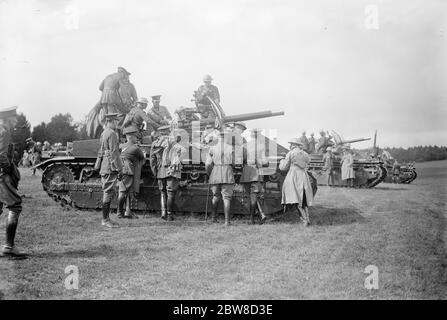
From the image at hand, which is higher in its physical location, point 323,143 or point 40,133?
point 40,133

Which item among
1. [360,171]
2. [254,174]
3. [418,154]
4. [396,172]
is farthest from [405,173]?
[254,174]

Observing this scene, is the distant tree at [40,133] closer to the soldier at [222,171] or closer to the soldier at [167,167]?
the soldier at [167,167]

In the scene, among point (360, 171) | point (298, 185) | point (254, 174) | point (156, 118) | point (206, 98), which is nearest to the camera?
point (298, 185)

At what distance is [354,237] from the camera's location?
283 inches

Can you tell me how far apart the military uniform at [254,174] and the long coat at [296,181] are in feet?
1.78

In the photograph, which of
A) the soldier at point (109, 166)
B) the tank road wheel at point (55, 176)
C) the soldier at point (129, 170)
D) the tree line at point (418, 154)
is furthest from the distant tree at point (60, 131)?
the soldier at point (109, 166)

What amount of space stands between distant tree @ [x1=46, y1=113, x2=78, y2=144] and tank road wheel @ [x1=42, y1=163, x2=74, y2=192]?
4581 cm

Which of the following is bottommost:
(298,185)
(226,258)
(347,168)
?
(226,258)

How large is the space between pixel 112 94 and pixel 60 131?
163ft

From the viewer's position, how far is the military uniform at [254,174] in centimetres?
880

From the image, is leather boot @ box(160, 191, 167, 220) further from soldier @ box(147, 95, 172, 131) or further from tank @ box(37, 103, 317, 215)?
soldier @ box(147, 95, 172, 131)

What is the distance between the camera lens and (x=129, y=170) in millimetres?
8922

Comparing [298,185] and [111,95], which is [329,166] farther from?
[111,95]
